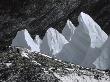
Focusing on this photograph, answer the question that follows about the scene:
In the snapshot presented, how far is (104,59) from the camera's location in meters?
5.41

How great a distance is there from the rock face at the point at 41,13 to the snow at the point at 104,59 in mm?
4998

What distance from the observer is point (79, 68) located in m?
4.08

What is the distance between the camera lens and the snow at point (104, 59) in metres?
5.30

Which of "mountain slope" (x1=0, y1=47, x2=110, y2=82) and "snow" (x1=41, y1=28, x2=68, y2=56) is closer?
"mountain slope" (x1=0, y1=47, x2=110, y2=82)

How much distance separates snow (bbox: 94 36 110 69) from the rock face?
5.00 m

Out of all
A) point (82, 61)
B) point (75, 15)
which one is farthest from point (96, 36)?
point (75, 15)

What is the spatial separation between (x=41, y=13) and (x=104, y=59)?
5638 millimetres

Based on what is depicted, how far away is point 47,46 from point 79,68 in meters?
4.12

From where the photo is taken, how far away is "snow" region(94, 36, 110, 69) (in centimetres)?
530

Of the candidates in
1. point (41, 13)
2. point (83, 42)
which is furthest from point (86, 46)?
point (41, 13)

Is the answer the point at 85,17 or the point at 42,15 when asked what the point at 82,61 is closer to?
the point at 85,17

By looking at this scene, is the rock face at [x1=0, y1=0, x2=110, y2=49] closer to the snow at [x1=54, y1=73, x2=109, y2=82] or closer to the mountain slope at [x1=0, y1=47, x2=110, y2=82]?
the mountain slope at [x1=0, y1=47, x2=110, y2=82]

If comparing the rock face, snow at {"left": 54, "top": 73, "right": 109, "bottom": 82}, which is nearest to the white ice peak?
snow at {"left": 54, "top": 73, "right": 109, "bottom": 82}

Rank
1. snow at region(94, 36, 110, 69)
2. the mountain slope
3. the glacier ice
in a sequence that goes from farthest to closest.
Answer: the glacier ice, snow at region(94, 36, 110, 69), the mountain slope
